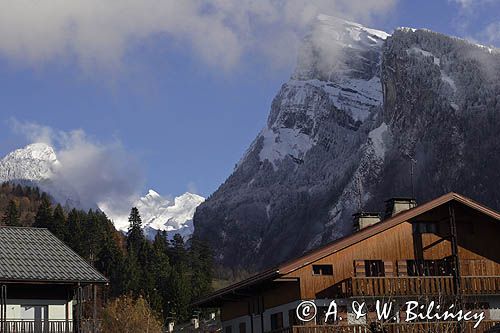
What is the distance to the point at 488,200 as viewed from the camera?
18712cm

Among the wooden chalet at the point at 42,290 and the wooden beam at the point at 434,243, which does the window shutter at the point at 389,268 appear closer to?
the wooden beam at the point at 434,243

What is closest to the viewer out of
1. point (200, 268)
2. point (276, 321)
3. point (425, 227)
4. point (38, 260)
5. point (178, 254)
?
point (276, 321)

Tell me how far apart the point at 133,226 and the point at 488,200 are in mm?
72189

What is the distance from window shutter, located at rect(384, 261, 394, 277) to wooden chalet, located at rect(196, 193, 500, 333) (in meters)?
0.02

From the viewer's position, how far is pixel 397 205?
53.9 meters

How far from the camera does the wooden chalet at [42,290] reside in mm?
45969

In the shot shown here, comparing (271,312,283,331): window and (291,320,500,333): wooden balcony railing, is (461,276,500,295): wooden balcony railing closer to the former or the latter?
(291,320,500,333): wooden balcony railing

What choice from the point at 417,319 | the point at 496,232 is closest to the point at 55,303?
the point at 417,319

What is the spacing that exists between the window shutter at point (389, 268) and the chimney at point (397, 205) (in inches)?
223

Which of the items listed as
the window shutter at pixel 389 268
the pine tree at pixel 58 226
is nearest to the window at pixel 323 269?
the window shutter at pixel 389 268

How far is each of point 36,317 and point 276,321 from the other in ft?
38.7

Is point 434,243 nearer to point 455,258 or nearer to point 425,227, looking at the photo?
point 425,227

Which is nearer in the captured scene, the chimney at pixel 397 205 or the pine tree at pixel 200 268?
the chimney at pixel 397 205

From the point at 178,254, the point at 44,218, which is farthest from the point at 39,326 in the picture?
the point at 44,218
